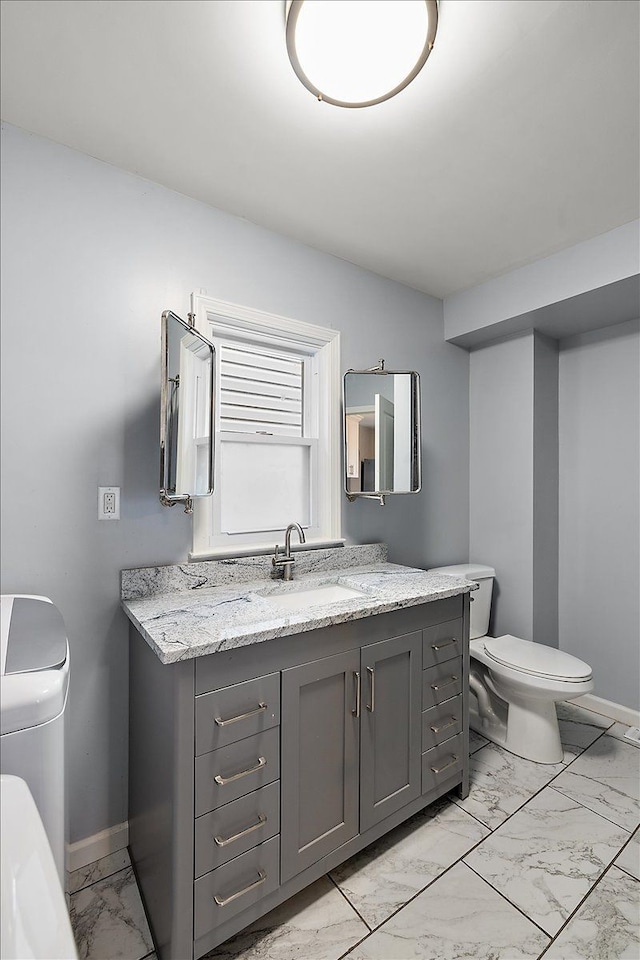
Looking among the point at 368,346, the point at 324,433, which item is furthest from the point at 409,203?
the point at 324,433

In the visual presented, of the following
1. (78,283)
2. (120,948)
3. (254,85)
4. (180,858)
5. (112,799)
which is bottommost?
(120,948)

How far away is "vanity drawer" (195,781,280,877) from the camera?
123 cm

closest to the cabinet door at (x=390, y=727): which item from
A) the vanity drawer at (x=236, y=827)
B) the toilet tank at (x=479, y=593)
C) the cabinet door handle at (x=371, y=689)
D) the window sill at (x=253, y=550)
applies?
the cabinet door handle at (x=371, y=689)

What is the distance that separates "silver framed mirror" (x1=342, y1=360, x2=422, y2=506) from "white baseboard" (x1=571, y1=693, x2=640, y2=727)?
5.14ft

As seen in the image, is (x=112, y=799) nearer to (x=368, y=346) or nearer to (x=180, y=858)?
(x=180, y=858)

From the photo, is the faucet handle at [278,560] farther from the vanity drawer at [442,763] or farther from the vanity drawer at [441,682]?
the vanity drawer at [442,763]

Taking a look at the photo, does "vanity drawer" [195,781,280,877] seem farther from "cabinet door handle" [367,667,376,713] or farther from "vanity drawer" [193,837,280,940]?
"cabinet door handle" [367,667,376,713]

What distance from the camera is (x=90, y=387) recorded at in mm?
1631

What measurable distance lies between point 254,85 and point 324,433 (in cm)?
135

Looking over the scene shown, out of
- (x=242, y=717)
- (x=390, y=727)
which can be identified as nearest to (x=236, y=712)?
(x=242, y=717)

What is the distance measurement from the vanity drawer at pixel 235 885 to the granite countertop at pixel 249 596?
613mm

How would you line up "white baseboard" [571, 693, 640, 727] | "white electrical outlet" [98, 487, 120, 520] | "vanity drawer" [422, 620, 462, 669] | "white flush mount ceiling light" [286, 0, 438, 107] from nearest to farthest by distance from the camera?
"white flush mount ceiling light" [286, 0, 438, 107] → "white electrical outlet" [98, 487, 120, 520] → "vanity drawer" [422, 620, 462, 669] → "white baseboard" [571, 693, 640, 727]

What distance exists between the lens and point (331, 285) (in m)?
2.33

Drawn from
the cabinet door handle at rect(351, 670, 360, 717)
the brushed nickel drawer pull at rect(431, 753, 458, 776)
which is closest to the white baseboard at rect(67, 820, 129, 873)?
the cabinet door handle at rect(351, 670, 360, 717)
